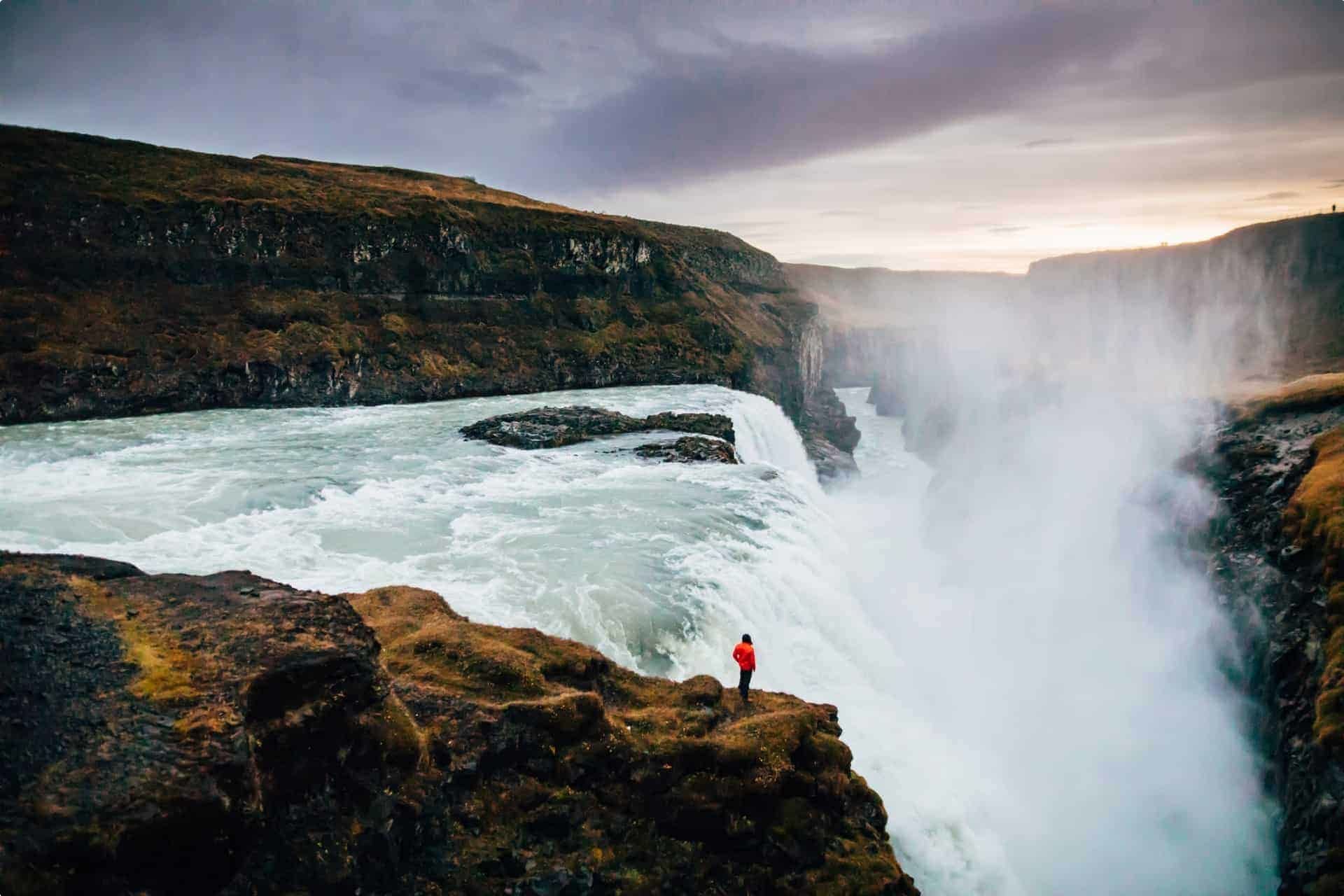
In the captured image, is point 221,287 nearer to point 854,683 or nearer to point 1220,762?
point 854,683

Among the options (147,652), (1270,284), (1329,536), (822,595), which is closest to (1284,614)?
(1329,536)

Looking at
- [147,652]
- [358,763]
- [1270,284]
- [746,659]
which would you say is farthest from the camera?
[1270,284]

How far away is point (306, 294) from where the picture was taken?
6469cm

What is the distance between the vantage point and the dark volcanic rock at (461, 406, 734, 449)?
44156 mm

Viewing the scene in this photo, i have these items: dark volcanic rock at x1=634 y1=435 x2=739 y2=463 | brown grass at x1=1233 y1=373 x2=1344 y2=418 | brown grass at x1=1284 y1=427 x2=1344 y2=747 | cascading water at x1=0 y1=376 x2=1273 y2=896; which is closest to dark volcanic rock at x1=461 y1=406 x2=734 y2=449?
cascading water at x1=0 y1=376 x2=1273 y2=896

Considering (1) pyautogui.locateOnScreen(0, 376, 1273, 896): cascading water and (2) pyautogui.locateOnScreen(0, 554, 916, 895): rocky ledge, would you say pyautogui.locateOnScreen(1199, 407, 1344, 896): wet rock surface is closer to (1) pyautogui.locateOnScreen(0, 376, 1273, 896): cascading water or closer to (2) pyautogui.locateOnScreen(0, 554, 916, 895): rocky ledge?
(1) pyautogui.locateOnScreen(0, 376, 1273, 896): cascading water

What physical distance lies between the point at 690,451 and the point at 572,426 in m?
10.4

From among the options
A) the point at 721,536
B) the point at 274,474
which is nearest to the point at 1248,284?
the point at 721,536

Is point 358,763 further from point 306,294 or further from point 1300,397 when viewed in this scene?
point 306,294

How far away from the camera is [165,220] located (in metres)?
59.0

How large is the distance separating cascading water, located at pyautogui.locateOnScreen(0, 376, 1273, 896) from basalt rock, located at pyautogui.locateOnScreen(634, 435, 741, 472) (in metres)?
1.66

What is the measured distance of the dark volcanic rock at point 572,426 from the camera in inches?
1738

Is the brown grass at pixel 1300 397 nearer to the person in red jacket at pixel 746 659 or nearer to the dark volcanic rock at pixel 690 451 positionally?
the dark volcanic rock at pixel 690 451

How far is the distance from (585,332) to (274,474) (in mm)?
50848
